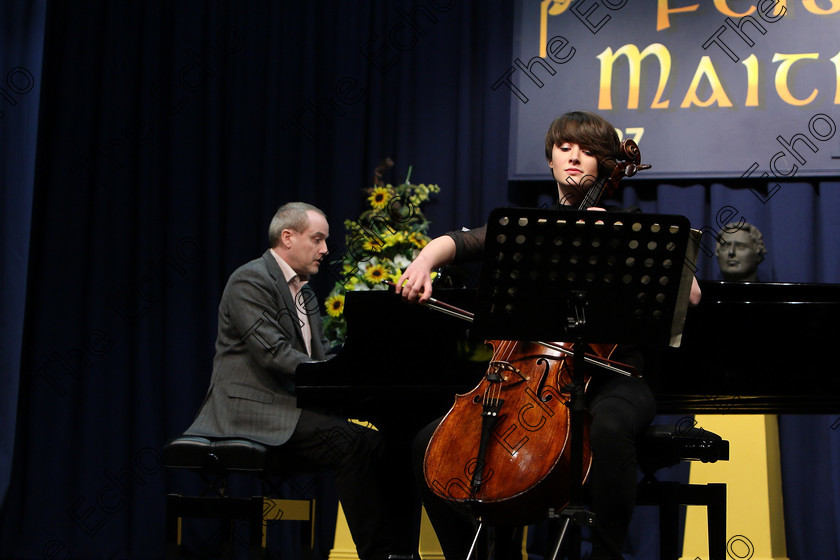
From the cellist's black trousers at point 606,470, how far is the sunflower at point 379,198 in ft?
5.82

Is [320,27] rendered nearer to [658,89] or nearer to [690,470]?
[658,89]

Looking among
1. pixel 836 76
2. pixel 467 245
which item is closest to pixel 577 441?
pixel 467 245

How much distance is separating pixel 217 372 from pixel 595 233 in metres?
1.75

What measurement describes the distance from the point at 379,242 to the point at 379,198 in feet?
1.08

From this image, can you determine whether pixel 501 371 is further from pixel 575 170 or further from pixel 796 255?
pixel 796 255

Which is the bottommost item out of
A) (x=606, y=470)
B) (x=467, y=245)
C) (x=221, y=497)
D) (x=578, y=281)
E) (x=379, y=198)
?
(x=221, y=497)

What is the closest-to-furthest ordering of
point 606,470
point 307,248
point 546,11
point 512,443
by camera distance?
point 512,443
point 606,470
point 307,248
point 546,11

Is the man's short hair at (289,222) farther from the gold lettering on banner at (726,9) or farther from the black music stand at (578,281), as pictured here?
the gold lettering on banner at (726,9)

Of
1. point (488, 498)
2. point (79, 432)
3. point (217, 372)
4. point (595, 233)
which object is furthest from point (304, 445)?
point (79, 432)

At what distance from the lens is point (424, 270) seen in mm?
2148

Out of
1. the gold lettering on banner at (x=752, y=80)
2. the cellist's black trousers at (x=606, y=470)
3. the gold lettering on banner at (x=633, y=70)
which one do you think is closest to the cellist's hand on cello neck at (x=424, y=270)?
the cellist's black trousers at (x=606, y=470)

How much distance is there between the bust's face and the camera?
144 inches

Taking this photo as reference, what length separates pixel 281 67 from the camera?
4523mm

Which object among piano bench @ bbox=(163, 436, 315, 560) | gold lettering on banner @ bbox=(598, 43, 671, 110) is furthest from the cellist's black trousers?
gold lettering on banner @ bbox=(598, 43, 671, 110)
